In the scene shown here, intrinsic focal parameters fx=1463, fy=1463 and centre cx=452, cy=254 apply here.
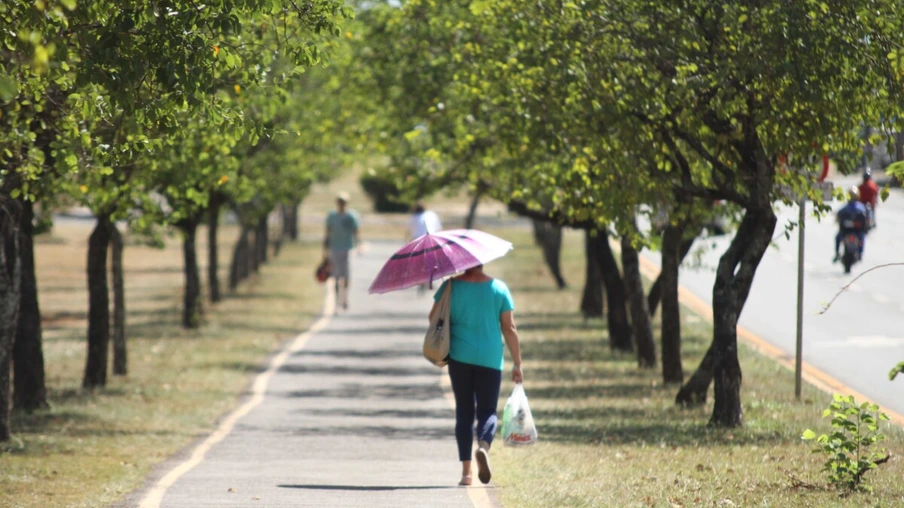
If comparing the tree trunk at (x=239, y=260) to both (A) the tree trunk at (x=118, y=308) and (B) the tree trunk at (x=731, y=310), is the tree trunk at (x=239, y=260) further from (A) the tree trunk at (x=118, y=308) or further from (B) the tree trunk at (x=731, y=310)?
(B) the tree trunk at (x=731, y=310)

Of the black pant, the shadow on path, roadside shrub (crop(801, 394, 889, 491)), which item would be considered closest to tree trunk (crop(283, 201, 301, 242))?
the shadow on path

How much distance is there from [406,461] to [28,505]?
3.46 meters

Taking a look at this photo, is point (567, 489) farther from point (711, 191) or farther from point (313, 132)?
point (313, 132)

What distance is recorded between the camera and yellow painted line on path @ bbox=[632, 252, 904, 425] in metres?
16.8

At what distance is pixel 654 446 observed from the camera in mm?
12023

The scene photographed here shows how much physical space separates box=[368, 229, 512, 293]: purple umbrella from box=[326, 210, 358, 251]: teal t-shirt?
1434cm

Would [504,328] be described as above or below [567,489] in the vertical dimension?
above

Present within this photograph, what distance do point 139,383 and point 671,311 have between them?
21.9 ft

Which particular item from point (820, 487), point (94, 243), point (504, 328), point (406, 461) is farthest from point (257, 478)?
point (94, 243)

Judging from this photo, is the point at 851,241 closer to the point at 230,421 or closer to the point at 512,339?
the point at 230,421

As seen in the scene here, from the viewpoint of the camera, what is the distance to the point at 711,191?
12.5m

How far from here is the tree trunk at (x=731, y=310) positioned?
12.8 metres

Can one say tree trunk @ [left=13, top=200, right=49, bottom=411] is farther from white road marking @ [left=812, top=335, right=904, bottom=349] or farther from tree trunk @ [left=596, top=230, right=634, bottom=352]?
white road marking @ [left=812, top=335, right=904, bottom=349]

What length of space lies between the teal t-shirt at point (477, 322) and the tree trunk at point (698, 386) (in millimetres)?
4518
